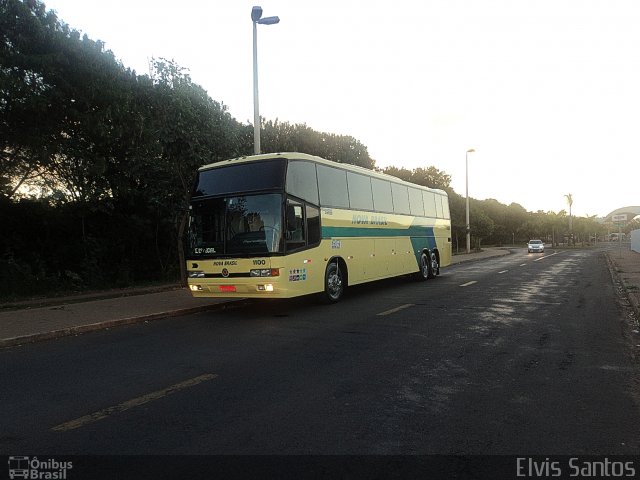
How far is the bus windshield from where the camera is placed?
34.2 feet

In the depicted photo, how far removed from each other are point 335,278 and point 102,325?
5.65 meters

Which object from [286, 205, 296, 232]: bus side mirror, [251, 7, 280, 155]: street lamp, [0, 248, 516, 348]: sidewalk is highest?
[251, 7, 280, 155]: street lamp

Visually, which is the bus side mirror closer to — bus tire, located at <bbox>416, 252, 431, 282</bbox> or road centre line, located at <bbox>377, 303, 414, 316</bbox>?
road centre line, located at <bbox>377, 303, 414, 316</bbox>

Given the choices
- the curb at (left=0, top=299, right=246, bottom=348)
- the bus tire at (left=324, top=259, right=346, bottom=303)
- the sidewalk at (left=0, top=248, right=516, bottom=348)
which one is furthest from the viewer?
the bus tire at (left=324, top=259, right=346, bottom=303)

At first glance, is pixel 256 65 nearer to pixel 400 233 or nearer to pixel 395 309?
pixel 400 233

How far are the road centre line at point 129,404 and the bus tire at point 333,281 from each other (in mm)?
6454

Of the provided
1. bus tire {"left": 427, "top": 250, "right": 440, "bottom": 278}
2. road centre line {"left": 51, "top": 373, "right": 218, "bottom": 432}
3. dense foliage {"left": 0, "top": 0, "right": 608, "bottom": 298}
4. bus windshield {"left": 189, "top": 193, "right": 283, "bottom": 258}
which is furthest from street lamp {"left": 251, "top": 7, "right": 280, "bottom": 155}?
road centre line {"left": 51, "top": 373, "right": 218, "bottom": 432}

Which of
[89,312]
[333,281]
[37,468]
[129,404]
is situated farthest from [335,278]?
[37,468]

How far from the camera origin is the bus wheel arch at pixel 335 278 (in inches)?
480

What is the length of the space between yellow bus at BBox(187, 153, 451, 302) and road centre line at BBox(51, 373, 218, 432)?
4.74m

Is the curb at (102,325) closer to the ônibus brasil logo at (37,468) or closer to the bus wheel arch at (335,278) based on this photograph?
the bus wheel arch at (335,278)

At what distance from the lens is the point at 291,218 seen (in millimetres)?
10648

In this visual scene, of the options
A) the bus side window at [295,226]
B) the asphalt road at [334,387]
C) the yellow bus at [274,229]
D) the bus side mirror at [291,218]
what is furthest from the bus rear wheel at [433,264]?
the bus side mirror at [291,218]

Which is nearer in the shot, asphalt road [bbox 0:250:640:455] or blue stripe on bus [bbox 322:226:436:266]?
asphalt road [bbox 0:250:640:455]
